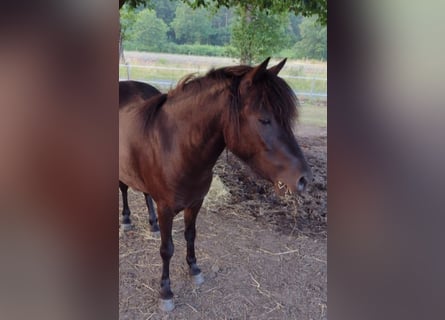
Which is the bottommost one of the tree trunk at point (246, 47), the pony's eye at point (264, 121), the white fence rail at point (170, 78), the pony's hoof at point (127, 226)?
the pony's hoof at point (127, 226)

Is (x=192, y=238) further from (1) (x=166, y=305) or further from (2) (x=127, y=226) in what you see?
(2) (x=127, y=226)

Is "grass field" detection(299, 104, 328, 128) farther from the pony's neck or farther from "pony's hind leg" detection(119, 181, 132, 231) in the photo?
the pony's neck

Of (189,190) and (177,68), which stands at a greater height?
(177,68)

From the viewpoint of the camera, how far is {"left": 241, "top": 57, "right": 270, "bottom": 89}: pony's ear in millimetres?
1425

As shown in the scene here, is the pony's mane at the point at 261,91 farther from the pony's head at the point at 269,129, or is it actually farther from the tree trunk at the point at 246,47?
the tree trunk at the point at 246,47

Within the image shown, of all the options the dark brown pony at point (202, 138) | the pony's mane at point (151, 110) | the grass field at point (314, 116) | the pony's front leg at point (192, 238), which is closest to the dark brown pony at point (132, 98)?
the dark brown pony at point (202, 138)

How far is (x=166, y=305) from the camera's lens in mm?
1915

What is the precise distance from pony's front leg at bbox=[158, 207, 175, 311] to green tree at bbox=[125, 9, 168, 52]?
3.49 meters

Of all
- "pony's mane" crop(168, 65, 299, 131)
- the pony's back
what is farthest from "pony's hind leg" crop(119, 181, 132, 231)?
"pony's mane" crop(168, 65, 299, 131)

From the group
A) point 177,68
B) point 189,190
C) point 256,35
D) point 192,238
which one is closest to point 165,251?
point 192,238

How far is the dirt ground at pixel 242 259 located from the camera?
193 cm

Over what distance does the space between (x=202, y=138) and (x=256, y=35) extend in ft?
9.64
